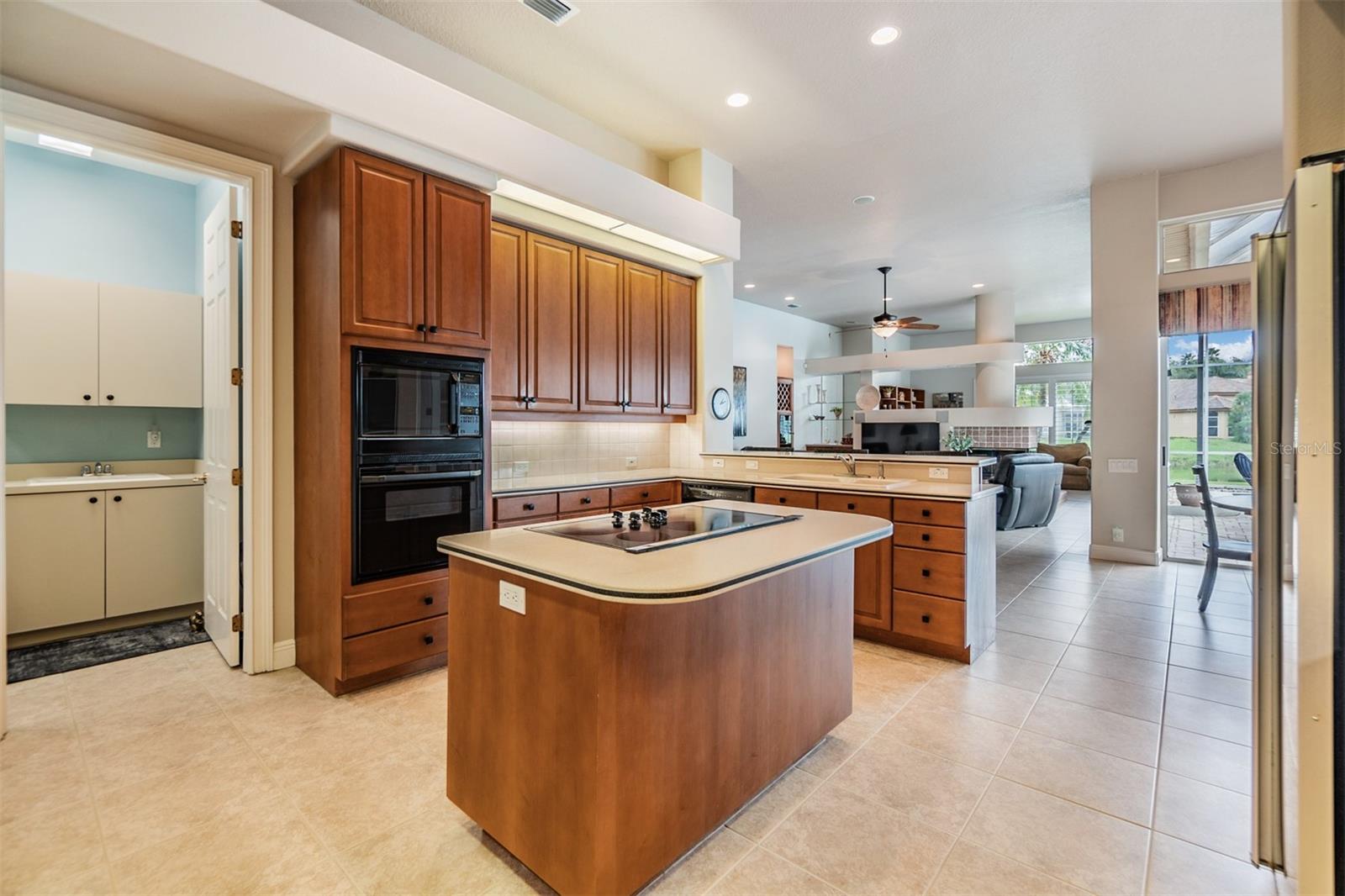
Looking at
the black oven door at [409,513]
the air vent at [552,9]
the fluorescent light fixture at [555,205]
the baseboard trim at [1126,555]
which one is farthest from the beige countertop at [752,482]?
the baseboard trim at [1126,555]

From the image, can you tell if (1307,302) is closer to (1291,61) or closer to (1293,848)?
(1291,61)

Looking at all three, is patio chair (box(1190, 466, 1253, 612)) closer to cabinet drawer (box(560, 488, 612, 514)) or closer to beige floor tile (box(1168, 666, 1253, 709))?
beige floor tile (box(1168, 666, 1253, 709))

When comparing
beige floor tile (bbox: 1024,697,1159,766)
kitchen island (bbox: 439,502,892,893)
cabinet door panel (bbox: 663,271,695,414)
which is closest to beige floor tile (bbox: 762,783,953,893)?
kitchen island (bbox: 439,502,892,893)

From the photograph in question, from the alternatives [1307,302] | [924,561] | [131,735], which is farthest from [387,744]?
[1307,302]

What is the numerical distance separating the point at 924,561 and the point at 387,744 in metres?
2.67

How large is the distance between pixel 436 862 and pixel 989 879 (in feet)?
5.00

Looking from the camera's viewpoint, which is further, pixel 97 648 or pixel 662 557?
pixel 97 648

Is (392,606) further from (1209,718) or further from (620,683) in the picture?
(1209,718)

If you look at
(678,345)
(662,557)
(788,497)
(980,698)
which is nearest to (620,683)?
(662,557)

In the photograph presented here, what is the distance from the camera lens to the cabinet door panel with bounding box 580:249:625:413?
4.27 metres

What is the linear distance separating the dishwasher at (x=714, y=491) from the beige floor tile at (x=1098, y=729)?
6.49ft

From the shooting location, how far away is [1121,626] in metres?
3.66

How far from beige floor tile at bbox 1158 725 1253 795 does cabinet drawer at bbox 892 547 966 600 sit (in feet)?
3.16

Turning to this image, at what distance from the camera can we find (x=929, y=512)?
3.13 metres
